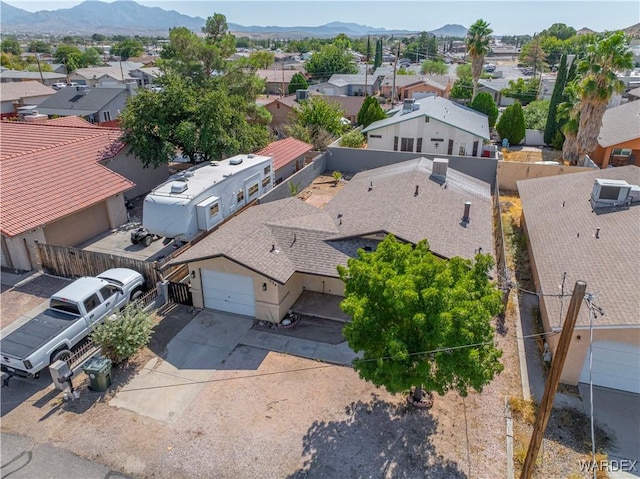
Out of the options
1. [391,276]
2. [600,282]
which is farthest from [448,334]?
[600,282]

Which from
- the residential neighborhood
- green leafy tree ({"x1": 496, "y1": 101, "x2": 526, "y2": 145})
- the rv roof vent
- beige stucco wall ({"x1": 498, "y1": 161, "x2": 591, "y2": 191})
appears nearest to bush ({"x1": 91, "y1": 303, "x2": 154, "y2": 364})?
the residential neighborhood

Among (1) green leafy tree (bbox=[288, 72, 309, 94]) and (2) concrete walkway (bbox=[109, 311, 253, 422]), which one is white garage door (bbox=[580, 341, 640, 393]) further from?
(1) green leafy tree (bbox=[288, 72, 309, 94])

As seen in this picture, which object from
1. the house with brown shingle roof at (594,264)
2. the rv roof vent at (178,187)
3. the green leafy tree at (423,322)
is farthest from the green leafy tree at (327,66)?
the green leafy tree at (423,322)

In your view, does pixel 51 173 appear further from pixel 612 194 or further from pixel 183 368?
pixel 612 194

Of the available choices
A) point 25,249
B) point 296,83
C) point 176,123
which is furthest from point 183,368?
point 296,83

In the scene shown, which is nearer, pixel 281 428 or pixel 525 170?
pixel 281 428

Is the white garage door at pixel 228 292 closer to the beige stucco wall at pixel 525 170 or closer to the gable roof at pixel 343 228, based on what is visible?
the gable roof at pixel 343 228

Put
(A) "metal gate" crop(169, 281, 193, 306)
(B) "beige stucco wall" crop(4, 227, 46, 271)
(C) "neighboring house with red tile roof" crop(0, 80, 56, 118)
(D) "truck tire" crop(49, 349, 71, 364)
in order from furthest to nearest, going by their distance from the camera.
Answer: (C) "neighboring house with red tile roof" crop(0, 80, 56, 118) < (B) "beige stucco wall" crop(4, 227, 46, 271) < (A) "metal gate" crop(169, 281, 193, 306) < (D) "truck tire" crop(49, 349, 71, 364)
